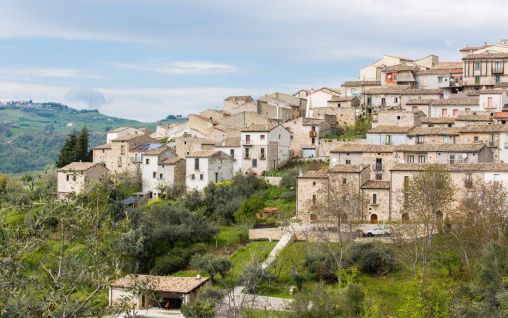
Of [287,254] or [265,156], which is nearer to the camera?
[287,254]

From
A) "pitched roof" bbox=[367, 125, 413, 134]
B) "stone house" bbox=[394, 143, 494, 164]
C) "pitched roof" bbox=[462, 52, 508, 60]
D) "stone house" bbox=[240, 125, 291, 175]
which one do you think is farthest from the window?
"pitched roof" bbox=[462, 52, 508, 60]

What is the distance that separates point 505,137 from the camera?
47.7 m

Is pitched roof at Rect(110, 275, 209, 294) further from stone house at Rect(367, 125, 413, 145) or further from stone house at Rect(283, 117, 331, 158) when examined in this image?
stone house at Rect(283, 117, 331, 158)

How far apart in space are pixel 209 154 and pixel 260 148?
4.10m

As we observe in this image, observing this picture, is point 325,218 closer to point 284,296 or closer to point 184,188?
point 284,296

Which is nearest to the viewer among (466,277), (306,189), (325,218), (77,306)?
(77,306)

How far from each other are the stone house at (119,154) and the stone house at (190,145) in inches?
137

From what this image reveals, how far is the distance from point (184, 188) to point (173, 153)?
455 centimetres

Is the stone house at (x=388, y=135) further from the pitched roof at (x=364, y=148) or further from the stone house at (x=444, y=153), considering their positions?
the stone house at (x=444, y=153)

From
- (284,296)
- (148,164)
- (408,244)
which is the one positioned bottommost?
(284,296)

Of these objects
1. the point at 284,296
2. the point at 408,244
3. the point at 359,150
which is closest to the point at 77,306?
the point at 284,296

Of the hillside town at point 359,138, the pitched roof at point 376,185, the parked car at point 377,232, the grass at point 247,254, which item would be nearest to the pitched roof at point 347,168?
the hillside town at point 359,138

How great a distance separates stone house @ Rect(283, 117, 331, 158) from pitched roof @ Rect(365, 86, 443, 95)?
23.3 feet

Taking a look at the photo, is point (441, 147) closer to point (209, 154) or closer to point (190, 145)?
point (209, 154)
